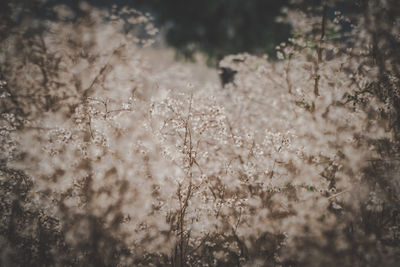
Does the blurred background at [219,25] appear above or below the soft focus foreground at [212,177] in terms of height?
above

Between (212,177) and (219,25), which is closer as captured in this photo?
(212,177)

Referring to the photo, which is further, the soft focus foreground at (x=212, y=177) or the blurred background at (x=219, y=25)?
the blurred background at (x=219, y=25)

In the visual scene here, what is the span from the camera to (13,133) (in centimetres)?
400

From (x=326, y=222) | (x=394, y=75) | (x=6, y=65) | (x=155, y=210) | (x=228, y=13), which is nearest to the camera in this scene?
(x=394, y=75)

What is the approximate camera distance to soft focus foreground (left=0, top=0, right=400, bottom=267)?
11.9ft

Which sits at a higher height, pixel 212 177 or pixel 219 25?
pixel 219 25

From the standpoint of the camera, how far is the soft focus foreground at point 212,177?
11.9 ft

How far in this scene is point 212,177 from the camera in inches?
172

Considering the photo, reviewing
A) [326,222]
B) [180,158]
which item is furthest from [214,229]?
[326,222]

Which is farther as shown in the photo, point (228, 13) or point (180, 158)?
point (228, 13)

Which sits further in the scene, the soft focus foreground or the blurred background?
→ the blurred background

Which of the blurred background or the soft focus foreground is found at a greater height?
the blurred background

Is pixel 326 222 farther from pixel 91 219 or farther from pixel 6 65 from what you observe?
pixel 6 65

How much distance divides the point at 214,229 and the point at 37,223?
3.03 m
